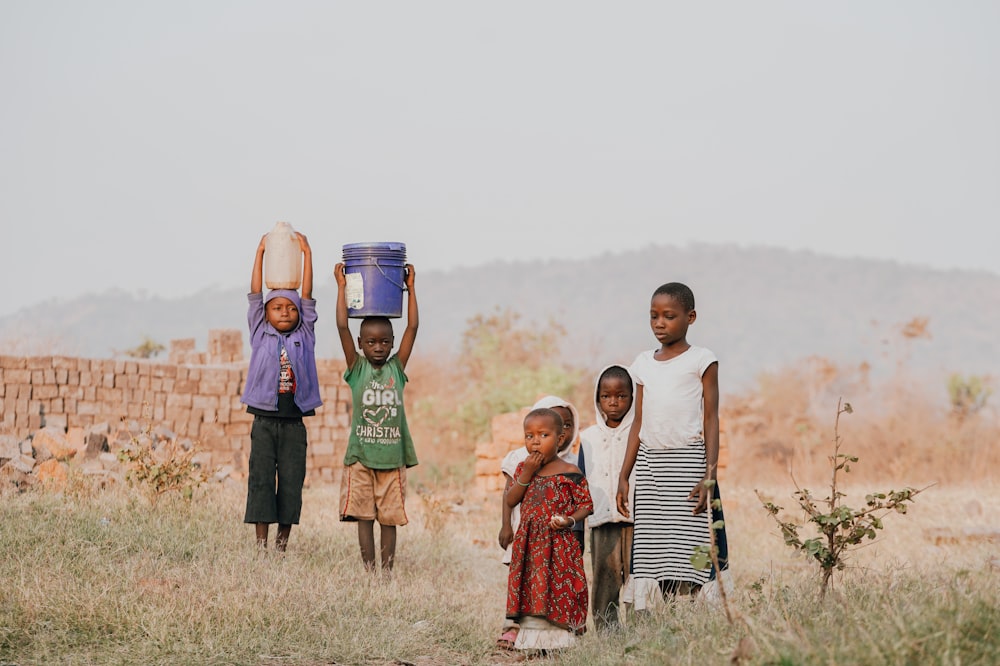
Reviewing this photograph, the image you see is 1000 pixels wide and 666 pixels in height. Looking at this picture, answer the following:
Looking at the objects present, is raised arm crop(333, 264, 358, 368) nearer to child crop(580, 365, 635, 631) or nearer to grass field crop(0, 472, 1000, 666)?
grass field crop(0, 472, 1000, 666)

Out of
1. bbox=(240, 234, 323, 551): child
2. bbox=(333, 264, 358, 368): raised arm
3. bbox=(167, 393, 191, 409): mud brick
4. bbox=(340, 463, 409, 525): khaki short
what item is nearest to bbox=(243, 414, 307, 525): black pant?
bbox=(240, 234, 323, 551): child

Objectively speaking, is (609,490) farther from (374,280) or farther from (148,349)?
(148,349)

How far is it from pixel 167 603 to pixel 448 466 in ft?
32.7

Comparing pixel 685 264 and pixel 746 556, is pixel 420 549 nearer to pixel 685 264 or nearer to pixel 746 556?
A: pixel 746 556

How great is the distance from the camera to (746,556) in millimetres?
8922

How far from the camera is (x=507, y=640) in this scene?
5.38 meters

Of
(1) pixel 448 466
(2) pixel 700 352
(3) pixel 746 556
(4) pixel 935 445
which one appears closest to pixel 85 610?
(2) pixel 700 352

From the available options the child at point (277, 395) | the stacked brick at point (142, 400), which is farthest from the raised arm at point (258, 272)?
the stacked brick at point (142, 400)

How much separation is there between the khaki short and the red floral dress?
4.64 feet

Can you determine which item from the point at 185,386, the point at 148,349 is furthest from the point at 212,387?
the point at 148,349

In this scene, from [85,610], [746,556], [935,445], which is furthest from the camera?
[935,445]

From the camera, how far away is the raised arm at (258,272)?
6.73m

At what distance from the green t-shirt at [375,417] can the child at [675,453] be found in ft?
5.67

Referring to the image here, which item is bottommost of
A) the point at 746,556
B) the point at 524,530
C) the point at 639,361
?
the point at 746,556
